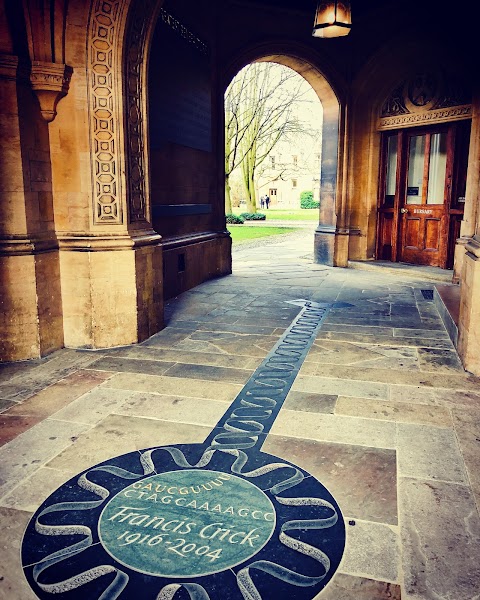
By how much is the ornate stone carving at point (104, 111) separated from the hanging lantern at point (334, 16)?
→ 2.75 m

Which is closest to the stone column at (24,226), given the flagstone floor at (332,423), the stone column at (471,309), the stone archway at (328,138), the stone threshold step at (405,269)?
the flagstone floor at (332,423)

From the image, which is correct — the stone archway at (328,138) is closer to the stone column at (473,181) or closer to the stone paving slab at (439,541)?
the stone column at (473,181)

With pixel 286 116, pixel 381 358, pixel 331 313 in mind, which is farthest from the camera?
pixel 286 116

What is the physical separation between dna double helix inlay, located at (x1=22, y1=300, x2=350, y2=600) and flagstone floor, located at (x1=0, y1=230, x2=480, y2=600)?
0.32 feet

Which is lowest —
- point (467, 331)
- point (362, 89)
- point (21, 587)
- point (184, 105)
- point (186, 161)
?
point (21, 587)

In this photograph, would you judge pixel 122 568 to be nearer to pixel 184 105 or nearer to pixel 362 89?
pixel 184 105

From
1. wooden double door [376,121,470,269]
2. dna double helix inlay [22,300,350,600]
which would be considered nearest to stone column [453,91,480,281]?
wooden double door [376,121,470,269]

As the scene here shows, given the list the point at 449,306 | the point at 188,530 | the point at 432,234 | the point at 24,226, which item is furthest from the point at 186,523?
the point at 432,234

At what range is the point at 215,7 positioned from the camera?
29.2ft

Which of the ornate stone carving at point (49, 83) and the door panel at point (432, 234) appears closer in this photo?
the ornate stone carving at point (49, 83)

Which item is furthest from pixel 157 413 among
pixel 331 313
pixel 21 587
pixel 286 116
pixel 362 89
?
pixel 286 116

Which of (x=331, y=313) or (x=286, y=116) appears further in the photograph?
(x=286, y=116)

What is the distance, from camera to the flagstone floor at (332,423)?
7.22 feet

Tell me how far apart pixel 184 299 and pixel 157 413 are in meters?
4.18
